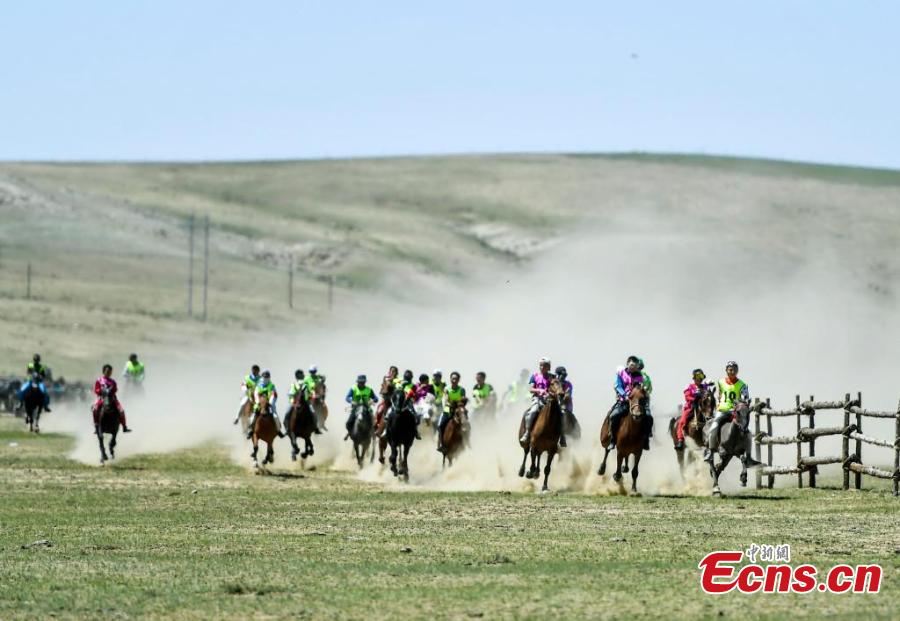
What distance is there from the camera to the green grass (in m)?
17.8

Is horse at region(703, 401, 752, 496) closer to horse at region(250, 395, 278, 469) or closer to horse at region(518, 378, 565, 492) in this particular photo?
horse at region(518, 378, 565, 492)

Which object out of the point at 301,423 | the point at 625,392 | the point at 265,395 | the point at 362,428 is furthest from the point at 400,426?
the point at 625,392

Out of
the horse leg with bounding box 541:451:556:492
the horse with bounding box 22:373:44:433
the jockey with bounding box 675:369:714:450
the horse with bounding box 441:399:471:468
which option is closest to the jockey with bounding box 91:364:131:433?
the horse with bounding box 441:399:471:468

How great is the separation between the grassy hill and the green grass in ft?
248

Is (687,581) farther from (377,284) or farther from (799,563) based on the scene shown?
(377,284)

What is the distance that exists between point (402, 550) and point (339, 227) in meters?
147

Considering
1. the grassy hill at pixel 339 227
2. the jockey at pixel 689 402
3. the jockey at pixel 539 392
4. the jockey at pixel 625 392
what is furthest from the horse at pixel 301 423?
the grassy hill at pixel 339 227

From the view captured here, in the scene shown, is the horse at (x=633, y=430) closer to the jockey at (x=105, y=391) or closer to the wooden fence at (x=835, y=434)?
the wooden fence at (x=835, y=434)

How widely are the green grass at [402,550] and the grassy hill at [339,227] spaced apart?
75.4 meters

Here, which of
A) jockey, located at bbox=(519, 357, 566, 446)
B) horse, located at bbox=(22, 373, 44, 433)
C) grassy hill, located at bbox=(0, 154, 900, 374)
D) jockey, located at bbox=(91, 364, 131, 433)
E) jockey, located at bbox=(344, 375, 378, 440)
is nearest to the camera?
jockey, located at bbox=(519, 357, 566, 446)

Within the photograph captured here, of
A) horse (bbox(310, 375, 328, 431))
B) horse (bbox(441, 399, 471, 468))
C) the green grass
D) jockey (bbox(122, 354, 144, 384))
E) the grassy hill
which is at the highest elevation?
the grassy hill

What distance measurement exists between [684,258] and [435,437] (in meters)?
98.8

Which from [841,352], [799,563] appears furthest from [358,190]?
[799,563]

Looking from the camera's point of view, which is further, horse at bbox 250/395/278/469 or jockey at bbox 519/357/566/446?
horse at bbox 250/395/278/469
